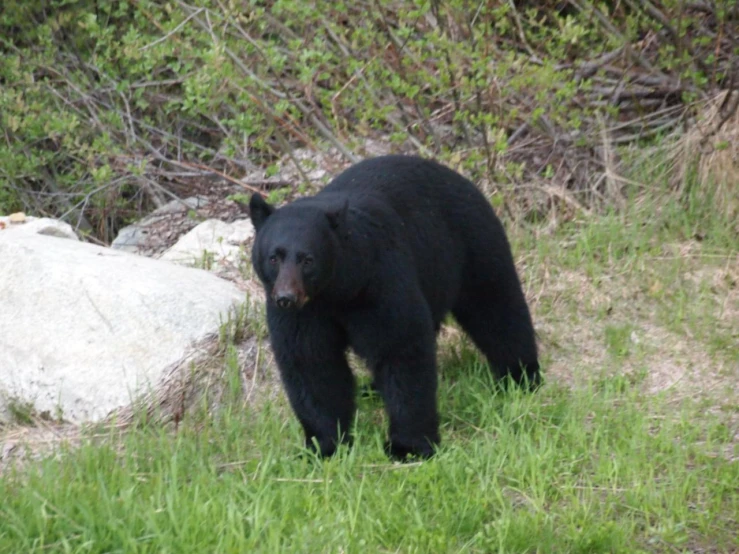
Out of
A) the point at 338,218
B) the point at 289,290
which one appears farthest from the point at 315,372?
the point at 338,218

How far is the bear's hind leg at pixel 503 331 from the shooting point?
5.22 m

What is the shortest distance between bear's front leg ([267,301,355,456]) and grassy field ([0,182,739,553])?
13 cm

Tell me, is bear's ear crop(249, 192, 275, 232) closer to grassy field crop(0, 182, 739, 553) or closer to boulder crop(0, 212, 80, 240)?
grassy field crop(0, 182, 739, 553)

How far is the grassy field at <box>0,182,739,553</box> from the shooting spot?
12.0 feet

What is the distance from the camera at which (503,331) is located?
17.1 feet

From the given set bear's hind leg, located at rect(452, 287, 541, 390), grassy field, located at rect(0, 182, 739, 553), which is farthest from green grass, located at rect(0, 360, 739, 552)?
bear's hind leg, located at rect(452, 287, 541, 390)

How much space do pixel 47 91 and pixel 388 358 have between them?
19.1ft

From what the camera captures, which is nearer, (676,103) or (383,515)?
(383,515)

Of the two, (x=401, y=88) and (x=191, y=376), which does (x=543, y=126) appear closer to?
(x=401, y=88)

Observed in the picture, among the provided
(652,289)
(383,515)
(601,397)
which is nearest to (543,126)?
(652,289)

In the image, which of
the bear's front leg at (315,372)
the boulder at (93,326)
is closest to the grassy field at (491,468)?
the bear's front leg at (315,372)

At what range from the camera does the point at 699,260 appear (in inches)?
254

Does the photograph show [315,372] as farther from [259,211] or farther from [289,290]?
[259,211]

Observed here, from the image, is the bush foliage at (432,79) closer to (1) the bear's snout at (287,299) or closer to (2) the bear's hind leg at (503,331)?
(2) the bear's hind leg at (503,331)
